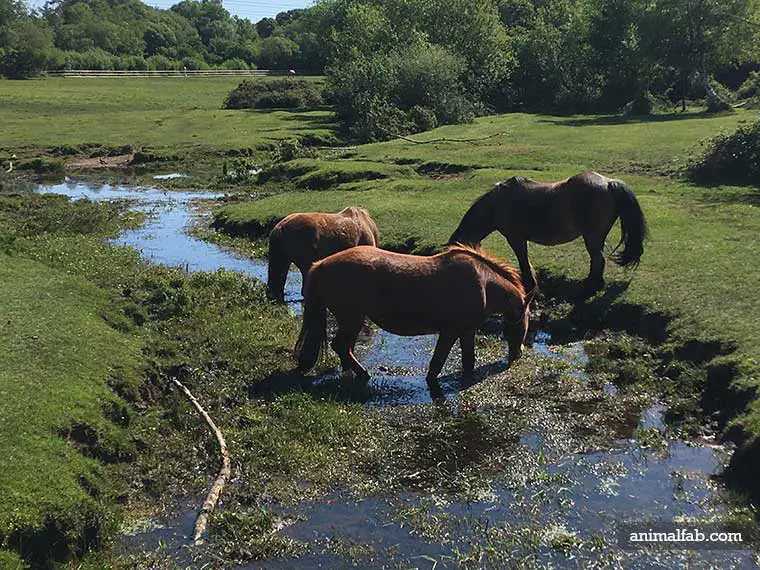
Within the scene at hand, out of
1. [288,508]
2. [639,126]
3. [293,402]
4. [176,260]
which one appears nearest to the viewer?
[288,508]

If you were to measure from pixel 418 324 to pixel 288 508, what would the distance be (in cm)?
371

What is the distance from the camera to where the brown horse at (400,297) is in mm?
10133

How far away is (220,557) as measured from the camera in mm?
6602

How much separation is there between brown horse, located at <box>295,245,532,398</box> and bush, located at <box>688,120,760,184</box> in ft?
50.1

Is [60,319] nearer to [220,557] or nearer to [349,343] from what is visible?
[349,343]

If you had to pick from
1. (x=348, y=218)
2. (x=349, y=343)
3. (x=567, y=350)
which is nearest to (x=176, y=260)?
(x=348, y=218)

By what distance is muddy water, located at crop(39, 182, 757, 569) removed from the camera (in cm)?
660

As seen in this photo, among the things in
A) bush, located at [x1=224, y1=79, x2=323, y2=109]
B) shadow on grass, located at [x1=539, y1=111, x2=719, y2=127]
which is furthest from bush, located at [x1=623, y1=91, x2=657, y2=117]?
bush, located at [x1=224, y1=79, x2=323, y2=109]

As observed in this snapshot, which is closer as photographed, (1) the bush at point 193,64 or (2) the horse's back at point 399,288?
(2) the horse's back at point 399,288

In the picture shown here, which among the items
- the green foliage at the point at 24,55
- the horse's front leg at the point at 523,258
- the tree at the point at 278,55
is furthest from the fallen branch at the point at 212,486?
the tree at the point at 278,55

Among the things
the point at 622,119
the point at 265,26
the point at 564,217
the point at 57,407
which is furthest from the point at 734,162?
the point at 265,26

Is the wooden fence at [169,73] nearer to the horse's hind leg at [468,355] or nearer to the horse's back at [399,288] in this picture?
the horse's back at [399,288]

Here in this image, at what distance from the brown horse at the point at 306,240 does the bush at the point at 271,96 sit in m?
50.6

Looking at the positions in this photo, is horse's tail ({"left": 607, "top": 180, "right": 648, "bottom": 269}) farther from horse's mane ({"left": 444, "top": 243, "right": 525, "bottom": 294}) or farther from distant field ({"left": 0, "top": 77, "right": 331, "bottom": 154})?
distant field ({"left": 0, "top": 77, "right": 331, "bottom": 154})
